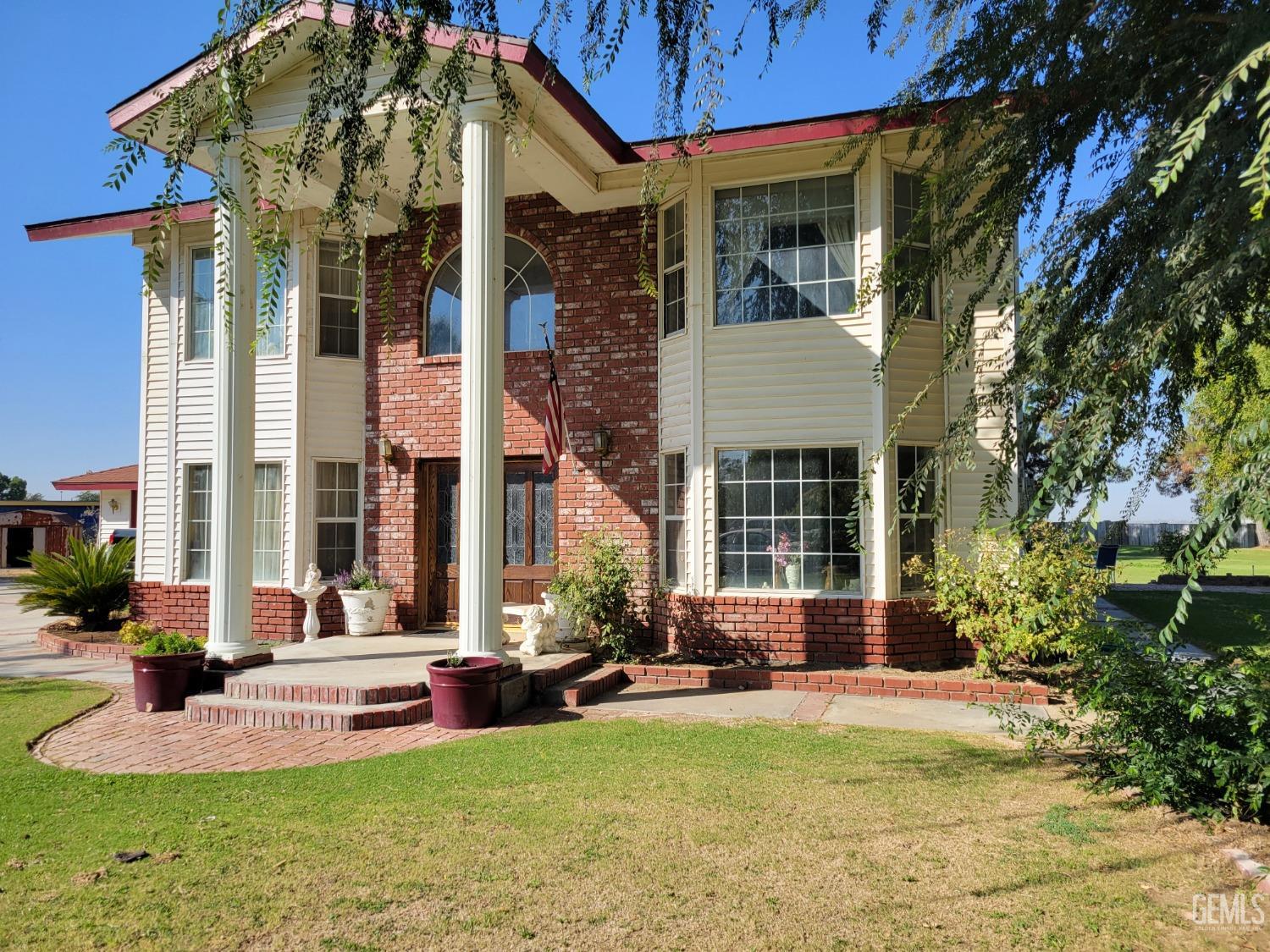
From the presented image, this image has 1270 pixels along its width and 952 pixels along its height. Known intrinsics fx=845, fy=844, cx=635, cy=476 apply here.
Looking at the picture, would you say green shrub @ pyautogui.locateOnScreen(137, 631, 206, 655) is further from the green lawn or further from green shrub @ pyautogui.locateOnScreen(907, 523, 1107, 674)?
the green lawn

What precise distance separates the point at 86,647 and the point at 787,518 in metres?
9.09

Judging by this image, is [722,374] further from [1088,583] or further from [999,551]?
[1088,583]

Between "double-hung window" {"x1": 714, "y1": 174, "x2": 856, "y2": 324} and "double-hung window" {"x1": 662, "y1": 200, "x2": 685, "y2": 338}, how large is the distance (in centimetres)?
53

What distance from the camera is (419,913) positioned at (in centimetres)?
366

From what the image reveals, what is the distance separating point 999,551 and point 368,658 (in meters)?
6.59

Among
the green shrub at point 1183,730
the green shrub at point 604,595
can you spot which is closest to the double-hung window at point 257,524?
the green shrub at point 604,595

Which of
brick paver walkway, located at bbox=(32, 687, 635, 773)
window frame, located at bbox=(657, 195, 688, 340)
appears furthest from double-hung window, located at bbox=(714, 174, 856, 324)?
brick paver walkway, located at bbox=(32, 687, 635, 773)

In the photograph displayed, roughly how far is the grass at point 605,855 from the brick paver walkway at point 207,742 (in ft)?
1.07

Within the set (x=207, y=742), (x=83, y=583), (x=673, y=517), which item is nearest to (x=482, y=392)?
(x=673, y=517)

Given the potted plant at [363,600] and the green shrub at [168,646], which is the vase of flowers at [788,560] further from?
the green shrub at [168,646]

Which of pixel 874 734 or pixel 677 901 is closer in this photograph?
pixel 677 901

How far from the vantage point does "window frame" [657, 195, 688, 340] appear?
1014 cm

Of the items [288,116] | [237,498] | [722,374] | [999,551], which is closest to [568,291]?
[722,374]

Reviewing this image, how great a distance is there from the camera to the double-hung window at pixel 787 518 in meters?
9.34
